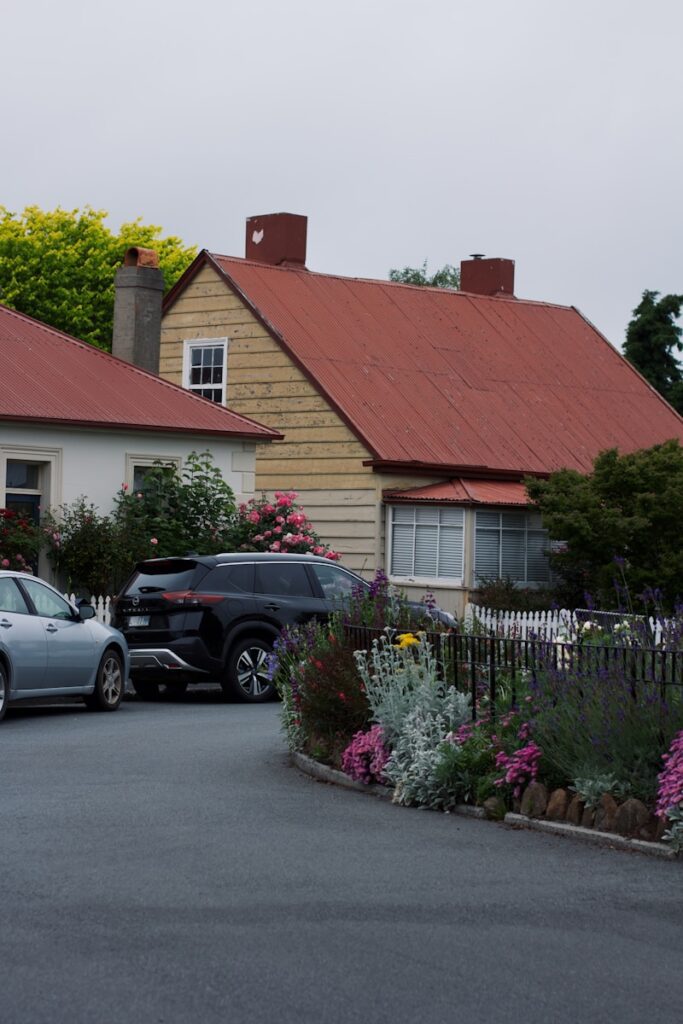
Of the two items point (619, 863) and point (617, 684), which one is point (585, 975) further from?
point (617, 684)

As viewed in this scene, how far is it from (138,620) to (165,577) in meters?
0.63

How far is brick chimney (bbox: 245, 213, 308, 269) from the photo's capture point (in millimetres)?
40625

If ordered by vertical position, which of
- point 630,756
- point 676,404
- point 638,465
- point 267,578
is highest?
point 676,404

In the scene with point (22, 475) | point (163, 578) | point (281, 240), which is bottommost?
point (163, 578)

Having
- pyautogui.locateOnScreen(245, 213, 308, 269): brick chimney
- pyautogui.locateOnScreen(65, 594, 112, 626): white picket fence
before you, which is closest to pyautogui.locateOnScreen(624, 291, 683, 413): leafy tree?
pyautogui.locateOnScreen(245, 213, 308, 269): brick chimney

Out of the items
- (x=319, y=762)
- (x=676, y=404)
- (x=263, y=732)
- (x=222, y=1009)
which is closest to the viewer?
(x=222, y=1009)

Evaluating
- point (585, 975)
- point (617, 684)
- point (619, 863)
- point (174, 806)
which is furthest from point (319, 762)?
point (585, 975)

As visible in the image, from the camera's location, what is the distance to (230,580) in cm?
2220

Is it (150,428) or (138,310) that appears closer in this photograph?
(150,428)

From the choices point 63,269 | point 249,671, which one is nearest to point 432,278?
point 63,269

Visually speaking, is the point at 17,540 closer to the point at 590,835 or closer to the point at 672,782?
the point at 590,835

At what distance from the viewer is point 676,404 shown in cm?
5366

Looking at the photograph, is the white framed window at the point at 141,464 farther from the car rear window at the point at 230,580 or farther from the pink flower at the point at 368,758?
the pink flower at the point at 368,758

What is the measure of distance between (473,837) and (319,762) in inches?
Result: 135
